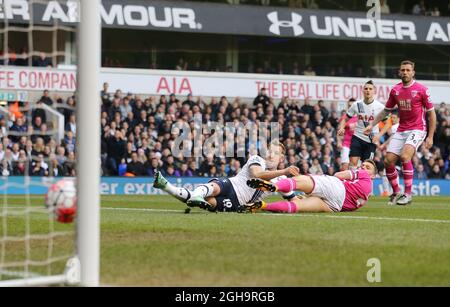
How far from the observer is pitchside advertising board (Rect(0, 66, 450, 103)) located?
26000mm

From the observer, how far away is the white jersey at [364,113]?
1909 cm

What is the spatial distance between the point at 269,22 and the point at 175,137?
27.6 ft

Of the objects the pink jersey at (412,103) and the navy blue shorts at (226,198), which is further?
the pink jersey at (412,103)

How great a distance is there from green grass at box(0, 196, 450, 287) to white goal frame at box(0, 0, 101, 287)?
34cm

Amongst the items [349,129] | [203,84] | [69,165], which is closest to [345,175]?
[349,129]

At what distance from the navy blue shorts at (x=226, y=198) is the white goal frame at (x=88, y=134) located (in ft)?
19.8

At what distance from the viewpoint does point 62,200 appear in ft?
24.6

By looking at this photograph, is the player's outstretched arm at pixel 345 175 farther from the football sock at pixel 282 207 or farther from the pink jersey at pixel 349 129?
the pink jersey at pixel 349 129

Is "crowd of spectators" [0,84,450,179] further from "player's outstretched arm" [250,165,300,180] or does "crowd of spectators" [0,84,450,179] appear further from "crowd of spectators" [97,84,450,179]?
"player's outstretched arm" [250,165,300,180]

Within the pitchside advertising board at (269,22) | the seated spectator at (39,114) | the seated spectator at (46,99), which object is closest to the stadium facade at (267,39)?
the pitchside advertising board at (269,22)

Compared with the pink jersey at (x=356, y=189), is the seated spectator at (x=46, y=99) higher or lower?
higher

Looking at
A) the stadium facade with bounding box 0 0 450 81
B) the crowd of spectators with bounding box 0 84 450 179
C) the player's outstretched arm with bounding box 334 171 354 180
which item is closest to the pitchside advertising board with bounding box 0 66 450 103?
the stadium facade with bounding box 0 0 450 81
